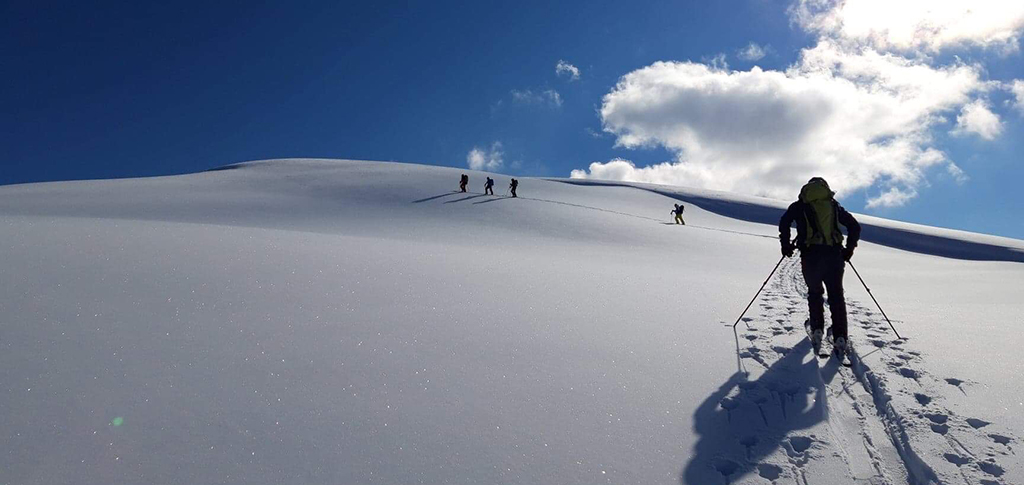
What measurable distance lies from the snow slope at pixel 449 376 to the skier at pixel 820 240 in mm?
568

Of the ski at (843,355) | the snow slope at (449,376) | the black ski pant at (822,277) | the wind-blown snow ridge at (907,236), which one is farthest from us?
the wind-blown snow ridge at (907,236)

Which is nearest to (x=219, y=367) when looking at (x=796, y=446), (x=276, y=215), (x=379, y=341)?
(x=379, y=341)

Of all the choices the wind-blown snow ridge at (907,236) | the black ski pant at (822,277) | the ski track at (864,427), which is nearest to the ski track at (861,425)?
the ski track at (864,427)

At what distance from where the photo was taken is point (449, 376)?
3.97 meters

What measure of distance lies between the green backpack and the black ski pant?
8cm

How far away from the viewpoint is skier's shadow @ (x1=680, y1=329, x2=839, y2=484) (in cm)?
313

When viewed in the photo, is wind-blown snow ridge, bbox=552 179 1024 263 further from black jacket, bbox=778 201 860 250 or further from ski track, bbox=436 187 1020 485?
ski track, bbox=436 187 1020 485

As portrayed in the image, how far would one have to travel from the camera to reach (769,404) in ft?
13.1

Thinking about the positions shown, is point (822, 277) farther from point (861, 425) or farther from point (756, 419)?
point (756, 419)

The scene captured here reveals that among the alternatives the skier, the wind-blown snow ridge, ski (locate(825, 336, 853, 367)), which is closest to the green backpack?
the skier

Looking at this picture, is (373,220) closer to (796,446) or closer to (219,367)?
(219,367)

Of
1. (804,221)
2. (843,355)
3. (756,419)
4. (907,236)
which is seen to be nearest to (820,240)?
(804,221)

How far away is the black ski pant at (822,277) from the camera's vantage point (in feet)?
17.6

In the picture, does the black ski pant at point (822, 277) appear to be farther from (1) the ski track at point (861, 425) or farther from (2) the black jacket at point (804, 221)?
(1) the ski track at point (861, 425)
